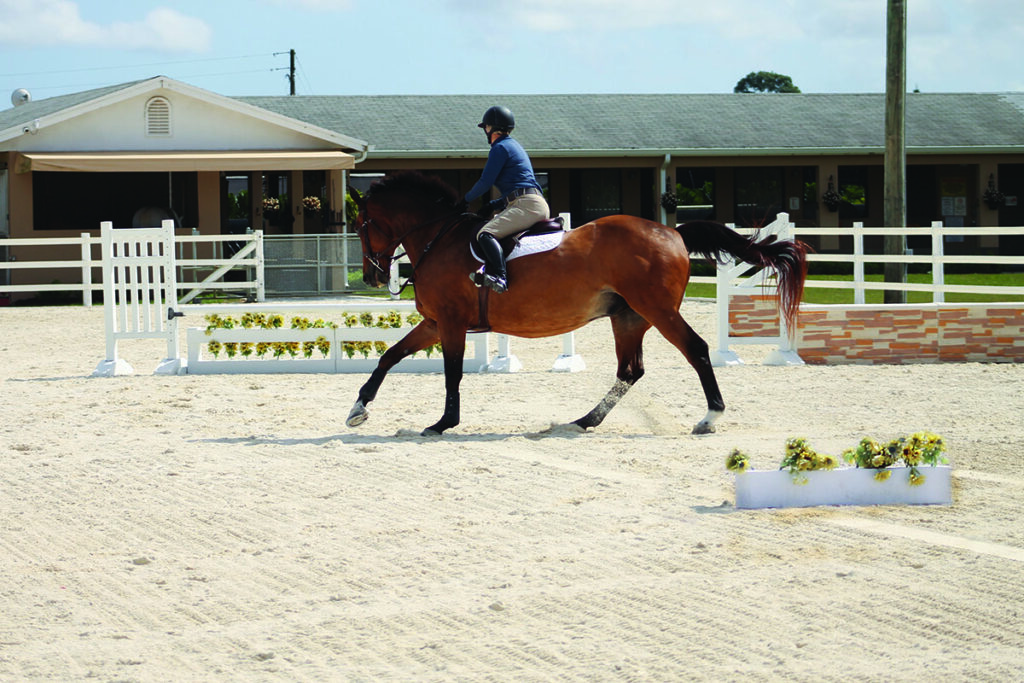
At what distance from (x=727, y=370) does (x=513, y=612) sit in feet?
29.6

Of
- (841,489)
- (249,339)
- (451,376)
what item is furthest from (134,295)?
(841,489)

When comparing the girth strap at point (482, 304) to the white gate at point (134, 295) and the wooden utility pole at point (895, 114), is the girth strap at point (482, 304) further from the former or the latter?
the wooden utility pole at point (895, 114)

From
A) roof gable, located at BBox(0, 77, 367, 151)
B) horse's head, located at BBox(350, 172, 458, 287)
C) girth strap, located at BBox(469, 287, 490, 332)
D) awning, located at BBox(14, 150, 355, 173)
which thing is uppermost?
roof gable, located at BBox(0, 77, 367, 151)

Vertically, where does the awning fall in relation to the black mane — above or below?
above

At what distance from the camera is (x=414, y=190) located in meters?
9.88

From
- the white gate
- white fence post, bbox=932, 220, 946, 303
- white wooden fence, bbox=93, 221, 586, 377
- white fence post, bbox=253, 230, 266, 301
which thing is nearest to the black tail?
white wooden fence, bbox=93, 221, 586, 377

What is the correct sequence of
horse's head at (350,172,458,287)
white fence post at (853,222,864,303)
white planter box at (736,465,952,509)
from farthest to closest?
white fence post at (853,222,864,303)
horse's head at (350,172,458,287)
white planter box at (736,465,952,509)

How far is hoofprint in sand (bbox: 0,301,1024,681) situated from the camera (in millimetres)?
4398

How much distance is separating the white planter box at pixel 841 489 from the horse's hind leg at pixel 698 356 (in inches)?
99.7

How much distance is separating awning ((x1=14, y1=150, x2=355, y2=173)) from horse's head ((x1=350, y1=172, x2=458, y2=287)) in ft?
56.1

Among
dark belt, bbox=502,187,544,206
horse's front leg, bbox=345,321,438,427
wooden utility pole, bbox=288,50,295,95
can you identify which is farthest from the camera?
wooden utility pole, bbox=288,50,295,95

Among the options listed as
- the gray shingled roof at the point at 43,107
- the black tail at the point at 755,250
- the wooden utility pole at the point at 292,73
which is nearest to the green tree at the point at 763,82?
the wooden utility pole at the point at 292,73

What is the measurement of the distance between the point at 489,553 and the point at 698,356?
3.93m

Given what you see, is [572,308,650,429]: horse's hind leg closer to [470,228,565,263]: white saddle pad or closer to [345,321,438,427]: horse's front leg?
[470,228,565,263]: white saddle pad
